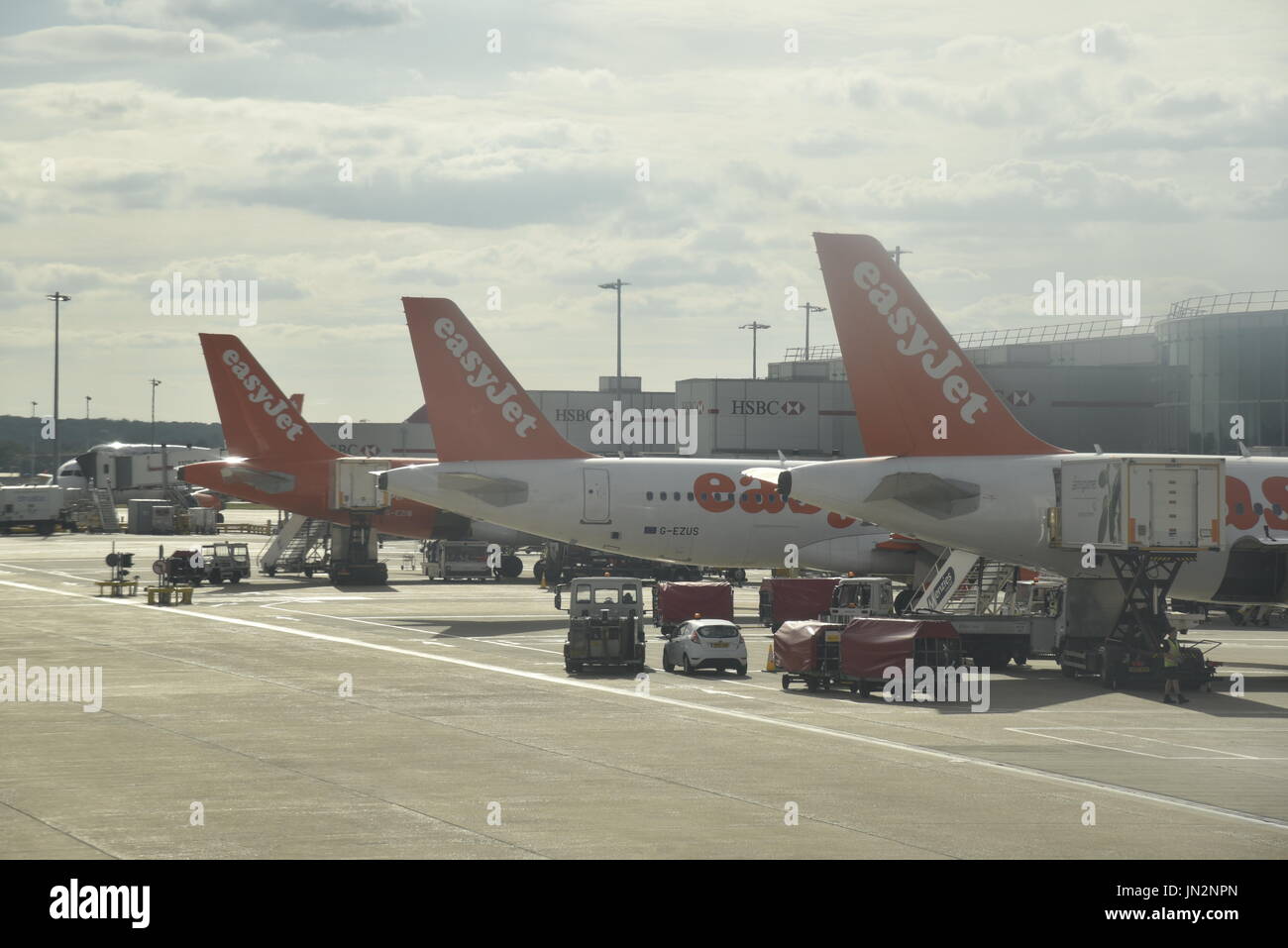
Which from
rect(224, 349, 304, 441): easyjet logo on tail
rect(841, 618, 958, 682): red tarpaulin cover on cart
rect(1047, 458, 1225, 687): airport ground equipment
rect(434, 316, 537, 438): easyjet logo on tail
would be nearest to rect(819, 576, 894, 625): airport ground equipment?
rect(1047, 458, 1225, 687): airport ground equipment

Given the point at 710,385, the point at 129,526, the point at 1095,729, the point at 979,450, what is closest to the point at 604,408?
the point at 710,385

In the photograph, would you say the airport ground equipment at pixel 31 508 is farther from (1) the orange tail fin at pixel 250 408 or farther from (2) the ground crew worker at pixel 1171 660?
(2) the ground crew worker at pixel 1171 660

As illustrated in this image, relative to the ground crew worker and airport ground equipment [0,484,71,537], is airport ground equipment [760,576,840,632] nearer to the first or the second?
the ground crew worker

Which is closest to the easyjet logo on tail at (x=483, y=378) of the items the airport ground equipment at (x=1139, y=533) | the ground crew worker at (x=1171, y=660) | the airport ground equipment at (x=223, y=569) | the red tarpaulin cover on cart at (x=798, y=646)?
the red tarpaulin cover on cart at (x=798, y=646)

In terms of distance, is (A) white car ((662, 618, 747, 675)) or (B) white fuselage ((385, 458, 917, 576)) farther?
(B) white fuselage ((385, 458, 917, 576))

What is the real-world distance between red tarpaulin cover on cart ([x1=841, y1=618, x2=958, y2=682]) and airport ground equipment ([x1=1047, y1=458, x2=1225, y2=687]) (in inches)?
225

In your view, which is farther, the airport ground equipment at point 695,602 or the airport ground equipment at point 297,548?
the airport ground equipment at point 297,548

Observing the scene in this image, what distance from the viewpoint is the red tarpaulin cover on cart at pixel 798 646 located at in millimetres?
38000

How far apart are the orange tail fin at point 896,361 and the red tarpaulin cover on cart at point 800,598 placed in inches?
431

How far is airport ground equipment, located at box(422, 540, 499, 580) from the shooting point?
8425 cm

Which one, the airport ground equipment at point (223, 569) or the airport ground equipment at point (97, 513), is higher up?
the airport ground equipment at point (97, 513)

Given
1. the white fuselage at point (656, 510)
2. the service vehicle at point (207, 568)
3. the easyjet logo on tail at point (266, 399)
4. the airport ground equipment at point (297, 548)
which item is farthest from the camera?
the airport ground equipment at point (297, 548)

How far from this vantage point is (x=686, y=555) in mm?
60844
